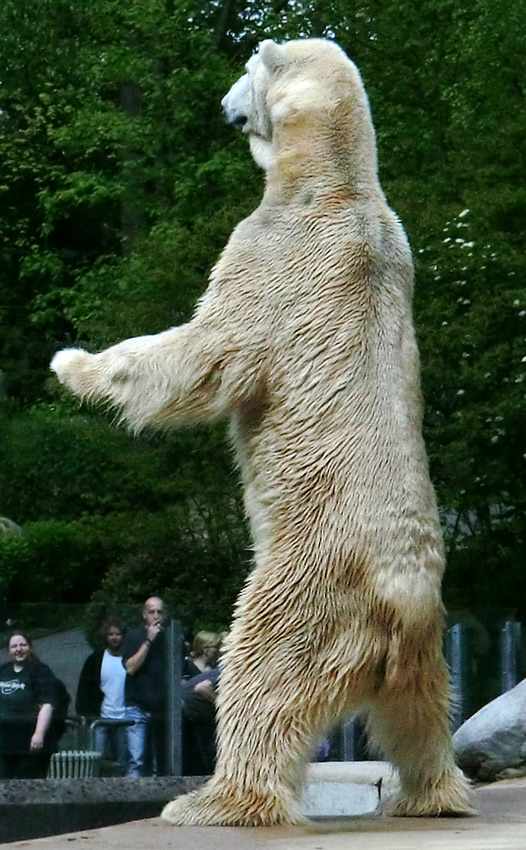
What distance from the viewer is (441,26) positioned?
23.0m

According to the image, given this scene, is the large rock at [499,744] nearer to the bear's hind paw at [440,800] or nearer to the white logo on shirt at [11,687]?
the bear's hind paw at [440,800]

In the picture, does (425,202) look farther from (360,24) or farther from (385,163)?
(360,24)

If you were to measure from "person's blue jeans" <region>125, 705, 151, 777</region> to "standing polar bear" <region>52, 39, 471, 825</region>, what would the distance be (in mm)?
4962

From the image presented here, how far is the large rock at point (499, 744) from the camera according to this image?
7695 mm

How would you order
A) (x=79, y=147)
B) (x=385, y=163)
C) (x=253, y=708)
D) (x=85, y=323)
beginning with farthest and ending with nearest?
1. (x=79, y=147)
2. (x=385, y=163)
3. (x=85, y=323)
4. (x=253, y=708)

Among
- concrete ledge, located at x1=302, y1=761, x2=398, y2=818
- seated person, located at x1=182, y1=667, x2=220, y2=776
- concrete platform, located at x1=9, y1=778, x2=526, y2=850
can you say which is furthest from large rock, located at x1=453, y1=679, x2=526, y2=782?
seated person, located at x1=182, y1=667, x2=220, y2=776

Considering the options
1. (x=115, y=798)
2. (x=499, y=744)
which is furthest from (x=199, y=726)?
(x=499, y=744)

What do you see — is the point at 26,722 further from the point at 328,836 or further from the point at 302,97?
the point at 302,97

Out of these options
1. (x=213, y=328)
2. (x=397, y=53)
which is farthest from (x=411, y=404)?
(x=397, y=53)

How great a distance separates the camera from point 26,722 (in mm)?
10062

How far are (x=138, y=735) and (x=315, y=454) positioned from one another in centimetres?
541

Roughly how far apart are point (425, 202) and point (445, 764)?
45.8ft

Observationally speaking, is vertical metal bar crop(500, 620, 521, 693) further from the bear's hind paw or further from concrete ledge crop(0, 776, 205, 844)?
the bear's hind paw

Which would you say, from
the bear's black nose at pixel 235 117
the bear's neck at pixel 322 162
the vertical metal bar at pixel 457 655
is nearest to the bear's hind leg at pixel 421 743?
the bear's neck at pixel 322 162
